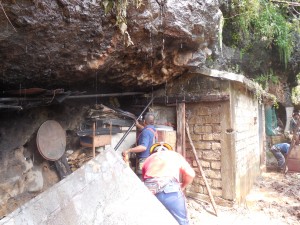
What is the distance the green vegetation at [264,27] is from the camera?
28.8 ft

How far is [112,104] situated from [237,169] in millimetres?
3156

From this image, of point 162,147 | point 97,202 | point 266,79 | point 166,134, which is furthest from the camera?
point 266,79

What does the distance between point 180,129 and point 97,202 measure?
3718 millimetres

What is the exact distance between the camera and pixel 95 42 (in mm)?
3637

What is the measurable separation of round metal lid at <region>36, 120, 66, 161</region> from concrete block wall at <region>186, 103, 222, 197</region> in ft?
9.20

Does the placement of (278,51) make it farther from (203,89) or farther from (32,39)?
(32,39)

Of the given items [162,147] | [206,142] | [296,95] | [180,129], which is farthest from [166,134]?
[296,95]

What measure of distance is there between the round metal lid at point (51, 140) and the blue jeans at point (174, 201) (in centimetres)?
238

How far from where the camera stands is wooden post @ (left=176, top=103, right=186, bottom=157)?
5.88 metres

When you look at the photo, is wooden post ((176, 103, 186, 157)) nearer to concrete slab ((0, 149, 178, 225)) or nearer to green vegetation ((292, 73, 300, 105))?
concrete slab ((0, 149, 178, 225))

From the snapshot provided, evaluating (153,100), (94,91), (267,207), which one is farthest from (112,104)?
(267,207)

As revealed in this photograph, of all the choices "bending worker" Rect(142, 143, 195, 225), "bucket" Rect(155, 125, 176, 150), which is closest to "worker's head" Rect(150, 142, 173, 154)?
"bending worker" Rect(142, 143, 195, 225)

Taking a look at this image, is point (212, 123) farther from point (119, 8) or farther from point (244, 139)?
point (119, 8)

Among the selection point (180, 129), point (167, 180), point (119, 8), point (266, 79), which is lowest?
point (167, 180)
